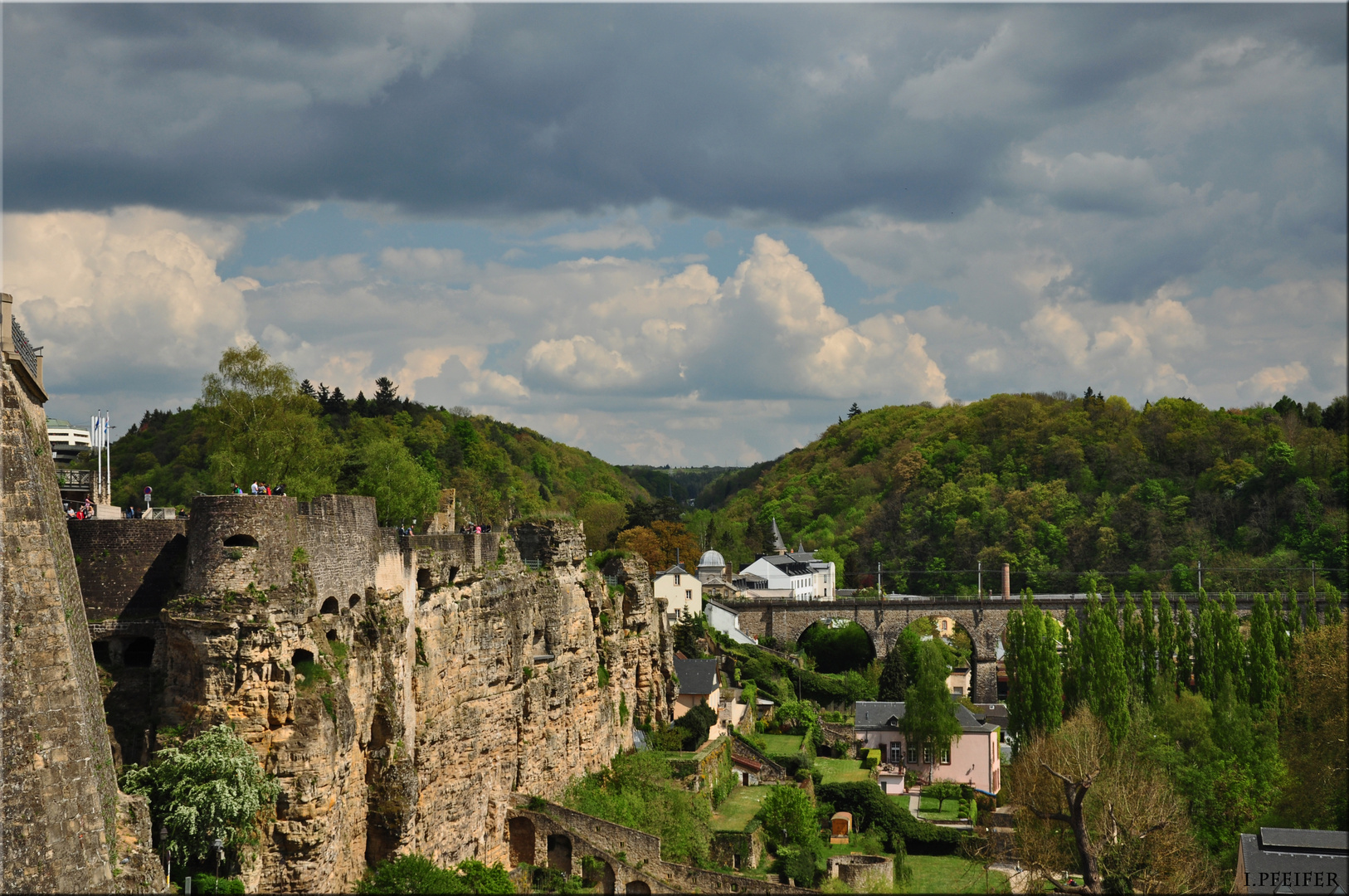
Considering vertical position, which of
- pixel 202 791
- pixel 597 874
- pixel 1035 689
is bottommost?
pixel 597 874

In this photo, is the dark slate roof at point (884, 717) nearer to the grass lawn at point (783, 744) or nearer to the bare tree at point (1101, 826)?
the grass lawn at point (783, 744)

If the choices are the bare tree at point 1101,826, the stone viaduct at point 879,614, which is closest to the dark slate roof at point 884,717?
the bare tree at point 1101,826

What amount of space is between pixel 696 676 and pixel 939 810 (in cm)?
1419

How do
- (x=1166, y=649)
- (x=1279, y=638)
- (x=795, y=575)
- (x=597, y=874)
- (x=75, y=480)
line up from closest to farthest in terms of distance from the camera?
(x=75, y=480)
(x=597, y=874)
(x=1279, y=638)
(x=1166, y=649)
(x=795, y=575)

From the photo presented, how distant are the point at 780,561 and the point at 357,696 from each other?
313ft

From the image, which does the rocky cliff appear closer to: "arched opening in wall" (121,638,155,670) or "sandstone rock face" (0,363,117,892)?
"arched opening in wall" (121,638,155,670)

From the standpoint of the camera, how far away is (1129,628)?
215 ft

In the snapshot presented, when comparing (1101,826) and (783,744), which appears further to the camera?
(783,744)

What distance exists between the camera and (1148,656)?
64.0 m

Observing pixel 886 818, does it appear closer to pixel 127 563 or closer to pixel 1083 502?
pixel 127 563

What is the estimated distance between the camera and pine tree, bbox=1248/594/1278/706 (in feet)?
189

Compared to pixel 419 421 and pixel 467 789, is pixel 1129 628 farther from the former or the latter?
pixel 419 421

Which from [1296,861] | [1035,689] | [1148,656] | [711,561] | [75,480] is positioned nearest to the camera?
[1296,861]

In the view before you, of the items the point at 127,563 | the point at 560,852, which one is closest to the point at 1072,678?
the point at 560,852
